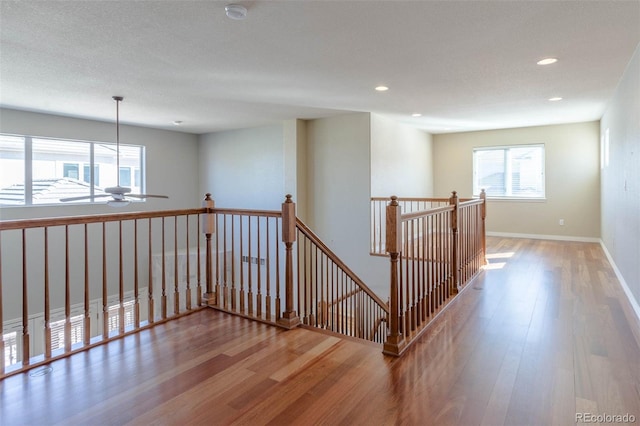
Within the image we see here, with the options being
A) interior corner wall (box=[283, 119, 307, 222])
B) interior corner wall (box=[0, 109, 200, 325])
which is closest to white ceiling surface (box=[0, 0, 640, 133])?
interior corner wall (box=[0, 109, 200, 325])

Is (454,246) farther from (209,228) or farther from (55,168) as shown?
(55,168)

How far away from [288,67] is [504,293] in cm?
335

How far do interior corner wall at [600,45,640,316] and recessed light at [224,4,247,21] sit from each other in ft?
11.3

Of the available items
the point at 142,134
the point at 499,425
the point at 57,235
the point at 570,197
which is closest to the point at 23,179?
the point at 57,235

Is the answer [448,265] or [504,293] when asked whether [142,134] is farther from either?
[504,293]

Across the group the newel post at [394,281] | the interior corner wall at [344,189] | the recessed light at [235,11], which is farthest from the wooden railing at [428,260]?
the interior corner wall at [344,189]

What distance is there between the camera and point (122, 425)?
181 centimetres

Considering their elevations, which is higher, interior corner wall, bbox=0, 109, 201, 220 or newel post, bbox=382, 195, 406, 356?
interior corner wall, bbox=0, 109, 201, 220

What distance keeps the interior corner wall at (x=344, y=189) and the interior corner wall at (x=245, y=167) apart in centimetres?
Answer: 85

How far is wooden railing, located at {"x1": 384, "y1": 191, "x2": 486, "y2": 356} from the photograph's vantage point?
2.60 m

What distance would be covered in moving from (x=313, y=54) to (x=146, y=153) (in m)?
5.49

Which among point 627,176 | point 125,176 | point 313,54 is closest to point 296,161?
point 313,54

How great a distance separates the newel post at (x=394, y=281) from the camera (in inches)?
99.9

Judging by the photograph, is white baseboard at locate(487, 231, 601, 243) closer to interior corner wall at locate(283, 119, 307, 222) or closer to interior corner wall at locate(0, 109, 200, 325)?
interior corner wall at locate(283, 119, 307, 222)
